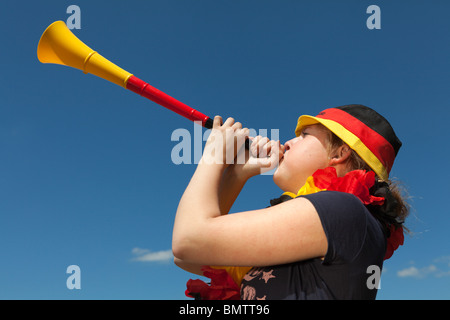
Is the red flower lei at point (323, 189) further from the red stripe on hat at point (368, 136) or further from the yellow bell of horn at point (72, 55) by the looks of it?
the yellow bell of horn at point (72, 55)

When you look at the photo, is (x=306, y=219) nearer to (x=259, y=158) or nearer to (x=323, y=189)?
(x=323, y=189)

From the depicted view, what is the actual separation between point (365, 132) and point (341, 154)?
0.21 m

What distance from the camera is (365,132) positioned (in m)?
2.54

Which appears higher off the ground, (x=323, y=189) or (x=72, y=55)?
→ (x=72, y=55)

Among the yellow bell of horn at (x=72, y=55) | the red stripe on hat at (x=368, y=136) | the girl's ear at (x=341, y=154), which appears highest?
the yellow bell of horn at (x=72, y=55)

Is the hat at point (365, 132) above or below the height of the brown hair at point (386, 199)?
above

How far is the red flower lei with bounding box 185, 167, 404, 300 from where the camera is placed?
228cm

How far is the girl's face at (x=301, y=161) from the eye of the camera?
248cm

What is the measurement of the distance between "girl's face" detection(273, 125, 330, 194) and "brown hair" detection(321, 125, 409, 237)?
0.06 m

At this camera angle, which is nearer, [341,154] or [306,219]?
[306,219]

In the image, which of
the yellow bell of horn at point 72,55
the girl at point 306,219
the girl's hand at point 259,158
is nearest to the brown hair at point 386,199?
the girl at point 306,219

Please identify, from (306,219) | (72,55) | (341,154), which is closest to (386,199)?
(341,154)
